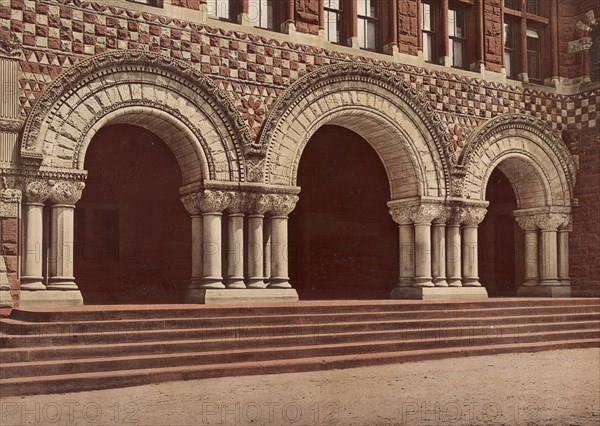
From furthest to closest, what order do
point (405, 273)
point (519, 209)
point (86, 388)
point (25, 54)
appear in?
point (519, 209) < point (405, 273) < point (25, 54) < point (86, 388)

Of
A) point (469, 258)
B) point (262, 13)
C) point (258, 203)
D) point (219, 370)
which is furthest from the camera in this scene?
point (469, 258)

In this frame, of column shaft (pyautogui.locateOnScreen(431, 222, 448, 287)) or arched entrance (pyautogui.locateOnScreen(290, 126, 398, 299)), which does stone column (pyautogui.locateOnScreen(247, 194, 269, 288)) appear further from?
arched entrance (pyautogui.locateOnScreen(290, 126, 398, 299))

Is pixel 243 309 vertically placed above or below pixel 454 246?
below

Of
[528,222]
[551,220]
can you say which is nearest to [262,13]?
[528,222]

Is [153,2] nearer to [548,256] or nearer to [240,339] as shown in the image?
[240,339]

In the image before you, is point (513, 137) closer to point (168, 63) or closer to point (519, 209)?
point (519, 209)

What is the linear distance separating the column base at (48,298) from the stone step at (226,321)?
1.00 metres

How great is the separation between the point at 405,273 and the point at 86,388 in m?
8.09

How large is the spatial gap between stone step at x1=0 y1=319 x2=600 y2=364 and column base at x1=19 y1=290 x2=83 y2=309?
210 centimetres

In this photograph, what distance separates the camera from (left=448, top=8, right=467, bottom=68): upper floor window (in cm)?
1638

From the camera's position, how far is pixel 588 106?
17156mm

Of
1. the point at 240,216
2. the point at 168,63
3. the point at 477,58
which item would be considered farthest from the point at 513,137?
the point at 168,63

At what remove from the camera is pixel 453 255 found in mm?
15367

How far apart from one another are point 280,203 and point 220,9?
347 centimetres
